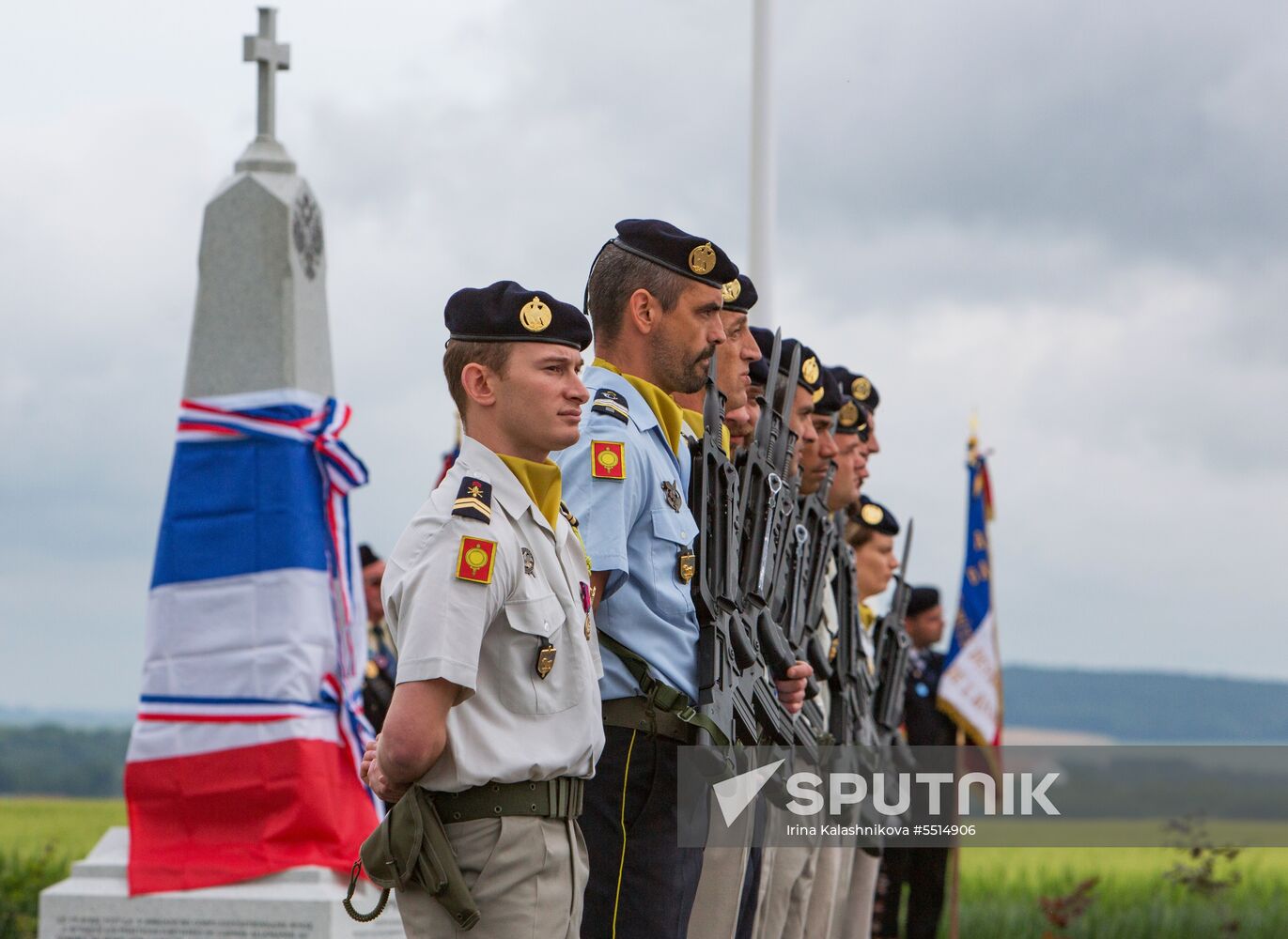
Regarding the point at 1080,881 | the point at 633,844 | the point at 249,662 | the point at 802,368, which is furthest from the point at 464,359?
the point at 1080,881

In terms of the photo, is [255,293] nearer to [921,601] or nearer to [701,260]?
[921,601]

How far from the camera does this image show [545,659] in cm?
325

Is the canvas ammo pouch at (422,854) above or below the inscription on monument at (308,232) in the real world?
below

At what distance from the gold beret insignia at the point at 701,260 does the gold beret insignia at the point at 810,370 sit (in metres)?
1.67

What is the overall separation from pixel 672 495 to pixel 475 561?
1.05 m

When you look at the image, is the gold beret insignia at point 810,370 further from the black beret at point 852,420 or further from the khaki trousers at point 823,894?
the khaki trousers at point 823,894

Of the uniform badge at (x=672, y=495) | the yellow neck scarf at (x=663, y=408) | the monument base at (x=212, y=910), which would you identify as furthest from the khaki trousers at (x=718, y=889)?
the monument base at (x=212, y=910)

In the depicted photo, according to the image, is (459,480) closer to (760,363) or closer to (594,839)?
(594,839)

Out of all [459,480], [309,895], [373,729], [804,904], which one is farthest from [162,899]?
[459,480]

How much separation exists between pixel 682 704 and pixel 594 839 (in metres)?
0.36

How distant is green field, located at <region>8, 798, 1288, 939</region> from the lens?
38.1 ft

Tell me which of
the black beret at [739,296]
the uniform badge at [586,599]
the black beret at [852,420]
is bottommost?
the uniform badge at [586,599]

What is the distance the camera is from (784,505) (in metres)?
5.07

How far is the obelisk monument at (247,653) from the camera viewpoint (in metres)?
8.59
